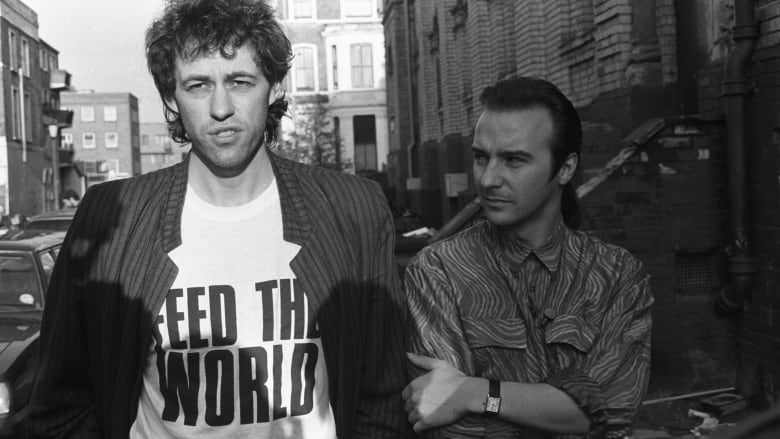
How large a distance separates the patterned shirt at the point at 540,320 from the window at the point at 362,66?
4504 cm

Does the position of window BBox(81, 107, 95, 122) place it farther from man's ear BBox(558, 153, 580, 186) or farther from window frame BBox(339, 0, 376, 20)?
man's ear BBox(558, 153, 580, 186)

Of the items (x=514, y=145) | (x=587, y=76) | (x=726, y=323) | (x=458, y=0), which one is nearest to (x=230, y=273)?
(x=514, y=145)

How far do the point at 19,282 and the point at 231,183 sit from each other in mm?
5272

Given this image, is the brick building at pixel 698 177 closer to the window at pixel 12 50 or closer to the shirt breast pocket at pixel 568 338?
the shirt breast pocket at pixel 568 338

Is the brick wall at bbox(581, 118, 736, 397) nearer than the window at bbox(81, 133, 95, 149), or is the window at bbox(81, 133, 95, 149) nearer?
the brick wall at bbox(581, 118, 736, 397)

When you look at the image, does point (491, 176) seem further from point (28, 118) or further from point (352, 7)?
point (352, 7)

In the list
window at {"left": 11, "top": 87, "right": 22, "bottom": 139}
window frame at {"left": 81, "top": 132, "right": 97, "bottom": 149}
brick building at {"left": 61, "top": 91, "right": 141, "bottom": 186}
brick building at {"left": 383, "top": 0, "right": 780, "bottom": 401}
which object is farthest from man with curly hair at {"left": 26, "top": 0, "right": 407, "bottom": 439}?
window frame at {"left": 81, "top": 132, "right": 97, "bottom": 149}

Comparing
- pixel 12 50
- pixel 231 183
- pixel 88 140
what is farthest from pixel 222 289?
pixel 88 140

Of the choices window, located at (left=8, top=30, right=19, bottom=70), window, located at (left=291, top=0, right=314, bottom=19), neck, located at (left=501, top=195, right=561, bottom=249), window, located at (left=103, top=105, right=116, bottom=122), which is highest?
window, located at (left=291, top=0, right=314, bottom=19)

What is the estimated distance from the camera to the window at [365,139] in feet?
154

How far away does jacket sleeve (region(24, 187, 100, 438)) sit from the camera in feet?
7.50

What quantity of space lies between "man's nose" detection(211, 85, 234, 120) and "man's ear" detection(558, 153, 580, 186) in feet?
3.51

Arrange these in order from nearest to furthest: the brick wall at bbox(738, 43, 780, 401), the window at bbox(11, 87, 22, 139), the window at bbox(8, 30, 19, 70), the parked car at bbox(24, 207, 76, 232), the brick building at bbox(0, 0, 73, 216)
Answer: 1. the brick wall at bbox(738, 43, 780, 401)
2. the parked car at bbox(24, 207, 76, 232)
3. the brick building at bbox(0, 0, 73, 216)
4. the window at bbox(8, 30, 19, 70)
5. the window at bbox(11, 87, 22, 139)

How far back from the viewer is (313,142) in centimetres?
3972
